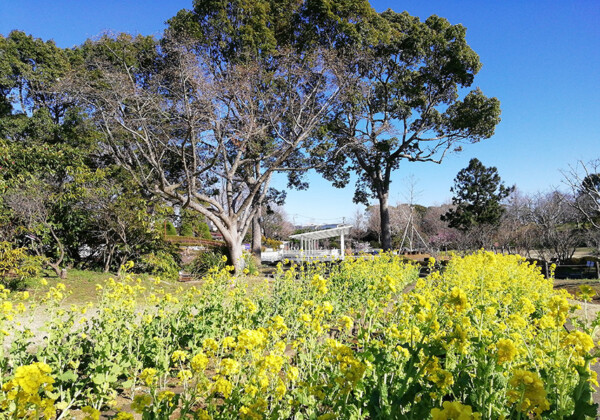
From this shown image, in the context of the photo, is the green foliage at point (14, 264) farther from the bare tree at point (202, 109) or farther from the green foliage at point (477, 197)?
the green foliage at point (477, 197)

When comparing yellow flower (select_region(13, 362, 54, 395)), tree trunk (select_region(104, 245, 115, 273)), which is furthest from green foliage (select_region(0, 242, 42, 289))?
yellow flower (select_region(13, 362, 54, 395))

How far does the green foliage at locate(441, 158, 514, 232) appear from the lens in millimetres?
24062

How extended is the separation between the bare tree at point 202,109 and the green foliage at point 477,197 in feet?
53.0

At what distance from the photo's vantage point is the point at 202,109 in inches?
386

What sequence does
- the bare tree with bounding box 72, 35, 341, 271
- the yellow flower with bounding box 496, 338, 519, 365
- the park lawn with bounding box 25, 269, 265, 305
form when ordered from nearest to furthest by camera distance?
the yellow flower with bounding box 496, 338, 519, 365
the park lawn with bounding box 25, 269, 265, 305
the bare tree with bounding box 72, 35, 341, 271

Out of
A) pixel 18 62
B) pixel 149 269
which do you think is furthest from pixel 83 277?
pixel 18 62

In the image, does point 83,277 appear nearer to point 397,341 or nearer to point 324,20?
point 397,341

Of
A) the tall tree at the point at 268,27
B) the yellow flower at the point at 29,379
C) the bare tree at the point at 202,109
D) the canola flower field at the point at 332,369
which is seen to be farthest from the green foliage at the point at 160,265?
the yellow flower at the point at 29,379

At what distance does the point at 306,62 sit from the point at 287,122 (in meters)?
2.09

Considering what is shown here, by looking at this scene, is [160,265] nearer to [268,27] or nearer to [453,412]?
[268,27]

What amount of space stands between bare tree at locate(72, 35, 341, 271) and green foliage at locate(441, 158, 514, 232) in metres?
16.2

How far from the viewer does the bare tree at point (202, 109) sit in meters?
9.90

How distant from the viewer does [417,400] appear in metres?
1.63

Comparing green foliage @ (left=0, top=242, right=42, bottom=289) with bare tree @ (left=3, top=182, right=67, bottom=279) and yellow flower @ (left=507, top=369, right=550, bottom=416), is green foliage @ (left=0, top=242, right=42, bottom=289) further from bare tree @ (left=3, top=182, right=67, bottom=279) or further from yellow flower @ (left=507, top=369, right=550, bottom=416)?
yellow flower @ (left=507, top=369, right=550, bottom=416)
